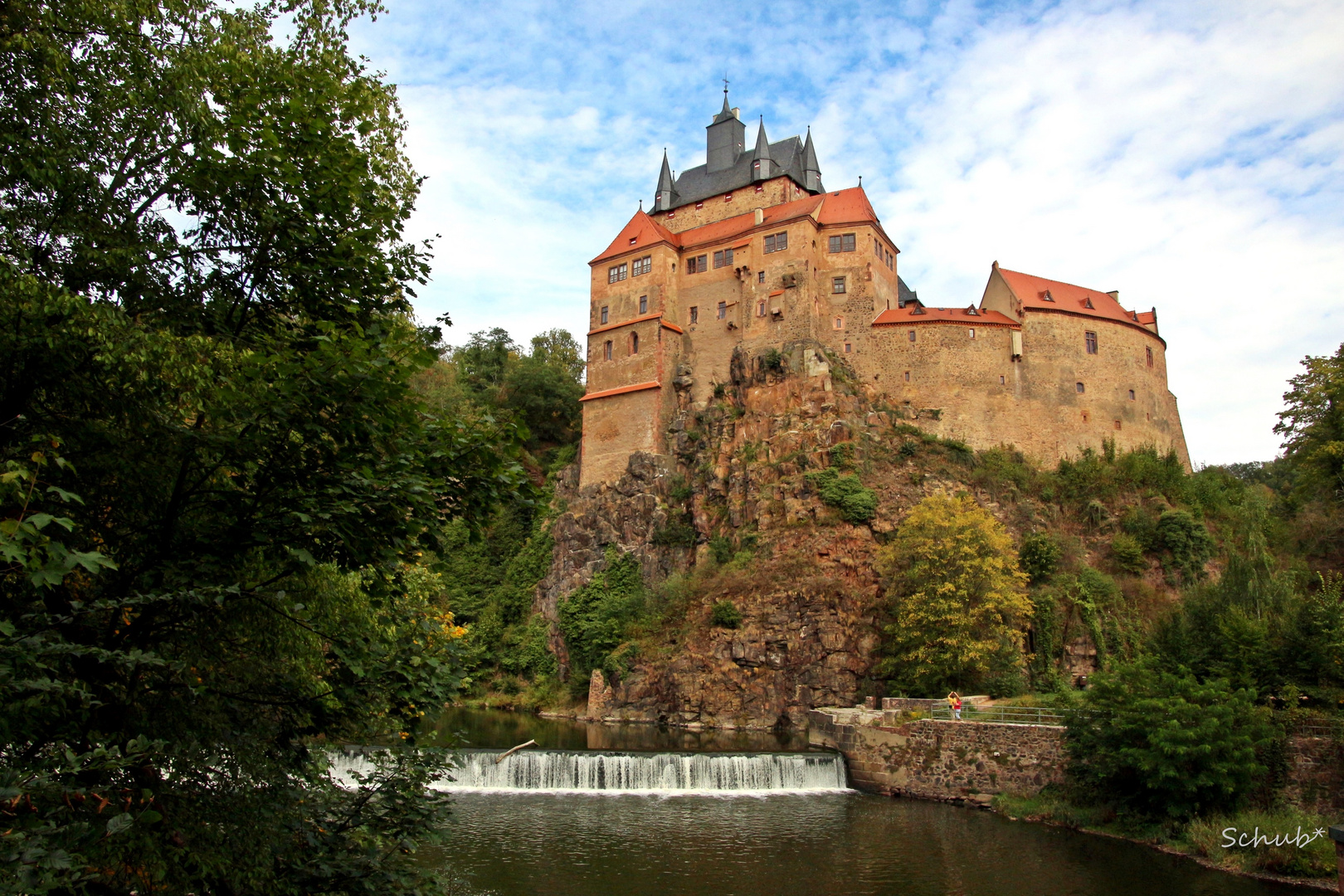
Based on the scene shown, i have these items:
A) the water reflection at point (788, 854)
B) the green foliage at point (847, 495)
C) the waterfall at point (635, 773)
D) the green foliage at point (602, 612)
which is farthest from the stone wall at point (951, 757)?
the green foliage at point (602, 612)

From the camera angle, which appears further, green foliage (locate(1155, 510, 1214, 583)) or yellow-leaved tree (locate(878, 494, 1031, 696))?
green foliage (locate(1155, 510, 1214, 583))

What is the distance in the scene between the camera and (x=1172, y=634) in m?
22.8

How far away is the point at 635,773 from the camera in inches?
980

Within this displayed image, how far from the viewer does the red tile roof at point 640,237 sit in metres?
52.5

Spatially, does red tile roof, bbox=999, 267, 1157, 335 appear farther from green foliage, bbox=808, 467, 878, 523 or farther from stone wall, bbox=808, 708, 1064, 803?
stone wall, bbox=808, 708, 1064, 803

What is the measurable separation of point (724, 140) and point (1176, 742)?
44721 millimetres

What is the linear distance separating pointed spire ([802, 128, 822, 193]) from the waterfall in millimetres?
36941

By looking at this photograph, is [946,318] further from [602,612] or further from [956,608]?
[602,612]

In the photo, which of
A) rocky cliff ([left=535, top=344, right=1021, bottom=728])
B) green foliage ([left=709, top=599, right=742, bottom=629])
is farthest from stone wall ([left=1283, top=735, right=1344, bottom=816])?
green foliage ([left=709, top=599, right=742, bottom=629])

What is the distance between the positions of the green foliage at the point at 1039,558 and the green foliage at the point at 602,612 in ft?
52.4

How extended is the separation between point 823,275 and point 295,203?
4430cm

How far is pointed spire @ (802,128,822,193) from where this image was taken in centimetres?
5381

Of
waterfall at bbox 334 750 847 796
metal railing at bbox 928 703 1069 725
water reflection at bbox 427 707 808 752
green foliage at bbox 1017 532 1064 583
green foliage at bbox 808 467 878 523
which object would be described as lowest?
waterfall at bbox 334 750 847 796

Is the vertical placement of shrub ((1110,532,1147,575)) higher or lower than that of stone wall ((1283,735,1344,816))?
higher
